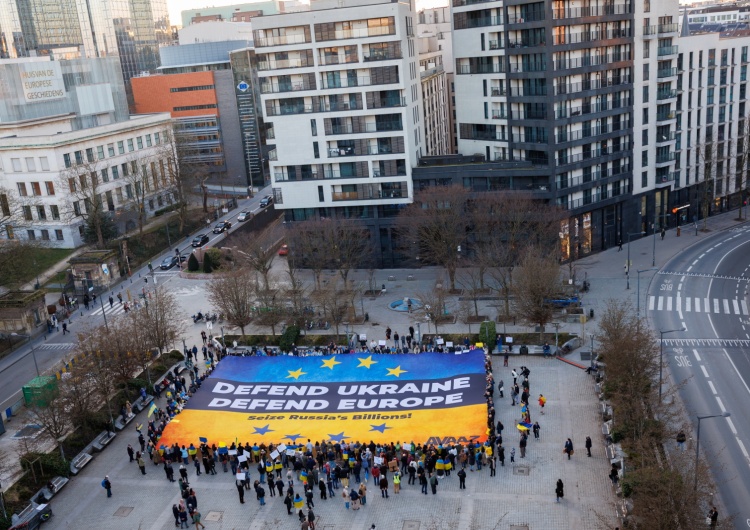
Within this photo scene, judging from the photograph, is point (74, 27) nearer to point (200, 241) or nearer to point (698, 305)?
point (200, 241)

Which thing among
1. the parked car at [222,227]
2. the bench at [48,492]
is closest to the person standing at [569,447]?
the bench at [48,492]

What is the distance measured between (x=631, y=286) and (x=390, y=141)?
3110 centimetres

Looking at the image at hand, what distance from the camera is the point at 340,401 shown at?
53.5 meters

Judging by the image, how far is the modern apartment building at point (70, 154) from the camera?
328 ft

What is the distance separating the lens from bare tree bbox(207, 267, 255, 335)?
6600cm

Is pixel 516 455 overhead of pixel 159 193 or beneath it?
beneath

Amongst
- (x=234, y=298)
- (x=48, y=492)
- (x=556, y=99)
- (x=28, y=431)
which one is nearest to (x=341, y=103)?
(x=556, y=99)

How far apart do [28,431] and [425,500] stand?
1221 inches

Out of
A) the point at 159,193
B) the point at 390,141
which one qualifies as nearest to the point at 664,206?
the point at 390,141

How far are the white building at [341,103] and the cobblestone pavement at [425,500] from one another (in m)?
43.1

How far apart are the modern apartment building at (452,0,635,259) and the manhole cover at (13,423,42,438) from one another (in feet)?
172

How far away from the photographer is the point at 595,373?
5594 centimetres

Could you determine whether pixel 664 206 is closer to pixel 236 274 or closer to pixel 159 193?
pixel 236 274

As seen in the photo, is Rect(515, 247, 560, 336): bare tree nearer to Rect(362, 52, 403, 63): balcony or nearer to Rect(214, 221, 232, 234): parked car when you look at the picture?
Rect(362, 52, 403, 63): balcony
